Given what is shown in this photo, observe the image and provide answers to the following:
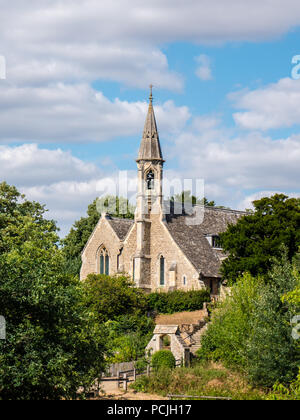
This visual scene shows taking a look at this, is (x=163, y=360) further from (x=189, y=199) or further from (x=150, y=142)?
(x=189, y=199)

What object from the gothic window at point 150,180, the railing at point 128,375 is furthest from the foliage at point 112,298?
the railing at point 128,375

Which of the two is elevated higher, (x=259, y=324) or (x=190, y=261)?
(x=190, y=261)

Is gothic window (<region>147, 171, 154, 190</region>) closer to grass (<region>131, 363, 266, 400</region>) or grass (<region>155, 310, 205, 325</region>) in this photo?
grass (<region>155, 310, 205, 325</region>)

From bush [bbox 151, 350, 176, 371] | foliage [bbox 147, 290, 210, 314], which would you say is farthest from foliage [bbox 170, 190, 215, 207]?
bush [bbox 151, 350, 176, 371]

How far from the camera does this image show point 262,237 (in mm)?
53094

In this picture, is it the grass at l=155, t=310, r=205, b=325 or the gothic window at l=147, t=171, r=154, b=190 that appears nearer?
the grass at l=155, t=310, r=205, b=325

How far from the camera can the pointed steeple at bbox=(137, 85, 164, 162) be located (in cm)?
6369

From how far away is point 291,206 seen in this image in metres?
52.1

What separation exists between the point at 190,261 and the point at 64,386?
3223 cm

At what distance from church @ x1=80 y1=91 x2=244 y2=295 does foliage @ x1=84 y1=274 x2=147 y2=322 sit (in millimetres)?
4595
